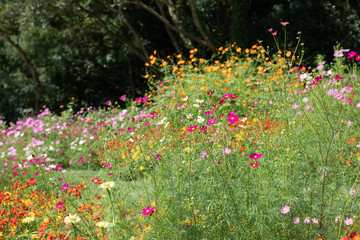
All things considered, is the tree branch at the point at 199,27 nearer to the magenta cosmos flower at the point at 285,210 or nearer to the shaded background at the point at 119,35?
the shaded background at the point at 119,35

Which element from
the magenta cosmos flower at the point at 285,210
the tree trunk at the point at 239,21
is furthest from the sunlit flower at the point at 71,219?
the tree trunk at the point at 239,21

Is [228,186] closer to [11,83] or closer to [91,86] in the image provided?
[91,86]

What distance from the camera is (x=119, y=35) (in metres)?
10.6

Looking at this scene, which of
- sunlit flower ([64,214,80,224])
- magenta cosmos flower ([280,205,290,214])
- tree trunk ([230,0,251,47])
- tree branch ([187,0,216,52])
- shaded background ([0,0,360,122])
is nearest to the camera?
sunlit flower ([64,214,80,224])

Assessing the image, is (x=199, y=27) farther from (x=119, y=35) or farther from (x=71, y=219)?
(x=71, y=219)

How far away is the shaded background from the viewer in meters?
9.09

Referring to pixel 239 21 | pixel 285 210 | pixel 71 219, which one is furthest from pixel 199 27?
pixel 71 219

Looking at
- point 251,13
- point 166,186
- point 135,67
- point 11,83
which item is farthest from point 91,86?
point 166,186

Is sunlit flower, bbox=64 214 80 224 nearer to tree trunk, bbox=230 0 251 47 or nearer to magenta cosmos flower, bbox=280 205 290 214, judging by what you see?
magenta cosmos flower, bbox=280 205 290 214

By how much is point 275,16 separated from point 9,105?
29.1 feet

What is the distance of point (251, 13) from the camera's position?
33.5 feet

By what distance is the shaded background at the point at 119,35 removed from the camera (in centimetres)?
909

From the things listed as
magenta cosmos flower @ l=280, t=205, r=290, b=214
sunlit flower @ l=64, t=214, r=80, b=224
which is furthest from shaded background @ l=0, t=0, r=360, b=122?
sunlit flower @ l=64, t=214, r=80, b=224

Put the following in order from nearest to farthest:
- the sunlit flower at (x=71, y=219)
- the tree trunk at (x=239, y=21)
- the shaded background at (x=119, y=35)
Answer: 1. the sunlit flower at (x=71, y=219)
2. the tree trunk at (x=239, y=21)
3. the shaded background at (x=119, y=35)
